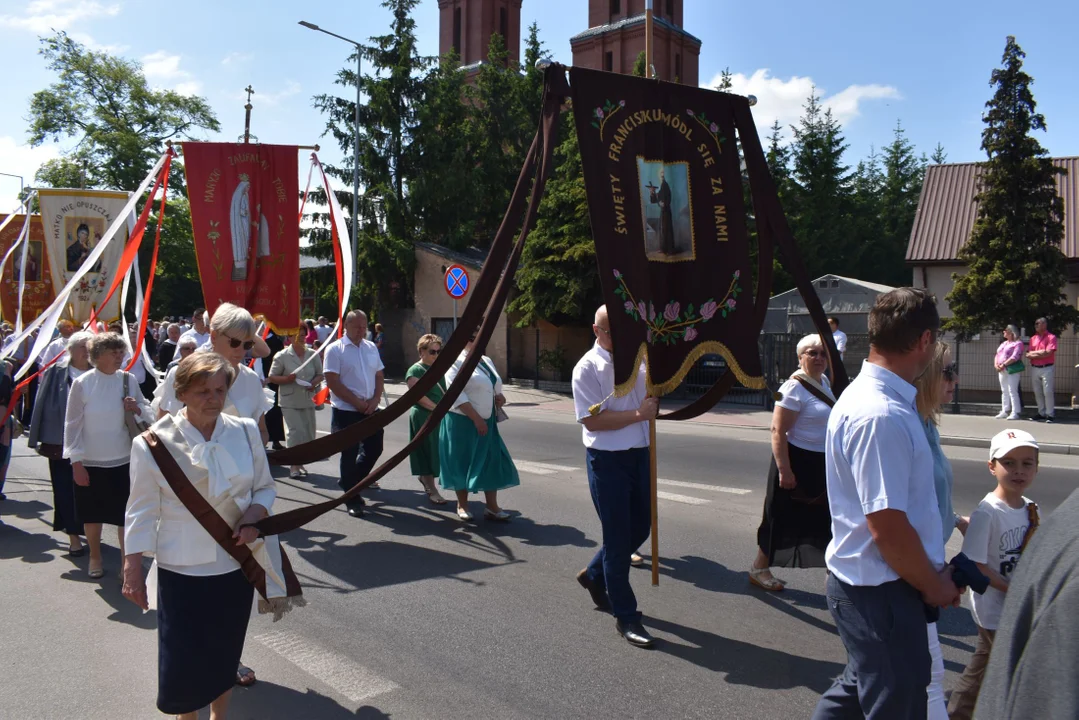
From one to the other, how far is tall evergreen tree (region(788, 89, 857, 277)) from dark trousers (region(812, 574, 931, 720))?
141 feet

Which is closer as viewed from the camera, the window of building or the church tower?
the church tower

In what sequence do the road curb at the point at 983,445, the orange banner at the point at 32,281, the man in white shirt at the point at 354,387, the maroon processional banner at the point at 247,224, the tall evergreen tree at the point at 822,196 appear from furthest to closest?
the tall evergreen tree at the point at 822,196, the orange banner at the point at 32,281, the road curb at the point at 983,445, the man in white shirt at the point at 354,387, the maroon processional banner at the point at 247,224

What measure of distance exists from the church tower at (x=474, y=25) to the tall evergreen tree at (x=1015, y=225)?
1631 inches

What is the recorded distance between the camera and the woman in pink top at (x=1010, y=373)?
1495cm

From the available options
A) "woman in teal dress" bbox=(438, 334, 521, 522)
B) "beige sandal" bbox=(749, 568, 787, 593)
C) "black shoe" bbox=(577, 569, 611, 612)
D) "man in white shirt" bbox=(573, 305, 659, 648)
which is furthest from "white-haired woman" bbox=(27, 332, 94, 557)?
"beige sandal" bbox=(749, 568, 787, 593)

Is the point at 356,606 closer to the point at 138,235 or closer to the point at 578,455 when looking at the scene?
the point at 138,235

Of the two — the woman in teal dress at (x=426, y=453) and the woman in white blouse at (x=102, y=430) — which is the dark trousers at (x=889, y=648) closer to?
the woman in white blouse at (x=102, y=430)

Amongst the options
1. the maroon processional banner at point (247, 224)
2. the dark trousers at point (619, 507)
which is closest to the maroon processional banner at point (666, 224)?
the dark trousers at point (619, 507)

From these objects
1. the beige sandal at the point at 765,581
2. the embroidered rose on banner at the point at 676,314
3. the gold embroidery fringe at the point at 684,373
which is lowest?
the beige sandal at the point at 765,581

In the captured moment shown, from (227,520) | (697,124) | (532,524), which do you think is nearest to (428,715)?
(227,520)

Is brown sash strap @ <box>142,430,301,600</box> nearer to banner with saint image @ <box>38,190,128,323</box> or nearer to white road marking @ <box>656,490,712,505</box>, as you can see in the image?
white road marking @ <box>656,490,712,505</box>

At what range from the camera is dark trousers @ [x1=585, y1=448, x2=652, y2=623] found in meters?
4.51

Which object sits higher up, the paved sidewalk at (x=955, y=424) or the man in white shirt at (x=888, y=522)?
the man in white shirt at (x=888, y=522)

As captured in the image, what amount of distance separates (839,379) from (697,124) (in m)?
1.52
